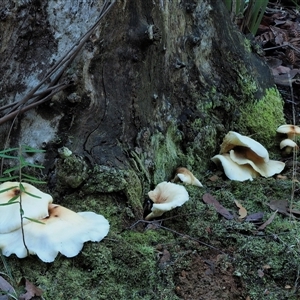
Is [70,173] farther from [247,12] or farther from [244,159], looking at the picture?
[247,12]

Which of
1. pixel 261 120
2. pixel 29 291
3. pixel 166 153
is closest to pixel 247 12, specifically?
pixel 261 120

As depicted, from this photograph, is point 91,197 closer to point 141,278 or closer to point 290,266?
point 141,278

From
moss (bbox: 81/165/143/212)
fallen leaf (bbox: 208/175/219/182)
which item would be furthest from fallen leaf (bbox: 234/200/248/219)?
moss (bbox: 81/165/143/212)

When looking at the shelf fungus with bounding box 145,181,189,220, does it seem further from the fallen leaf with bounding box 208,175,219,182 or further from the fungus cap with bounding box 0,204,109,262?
the fallen leaf with bounding box 208,175,219,182

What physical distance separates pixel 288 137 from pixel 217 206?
4.25 feet

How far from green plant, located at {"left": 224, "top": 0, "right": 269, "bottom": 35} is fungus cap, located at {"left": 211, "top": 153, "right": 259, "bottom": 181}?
161cm

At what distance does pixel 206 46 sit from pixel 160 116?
0.81 meters

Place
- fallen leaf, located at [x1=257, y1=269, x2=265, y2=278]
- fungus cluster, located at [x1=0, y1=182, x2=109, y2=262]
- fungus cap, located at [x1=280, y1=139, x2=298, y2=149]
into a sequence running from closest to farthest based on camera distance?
fungus cluster, located at [x1=0, y1=182, x2=109, y2=262]
fallen leaf, located at [x1=257, y1=269, x2=265, y2=278]
fungus cap, located at [x1=280, y1=139, x2=298, y2=149]

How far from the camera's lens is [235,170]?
3.13 m

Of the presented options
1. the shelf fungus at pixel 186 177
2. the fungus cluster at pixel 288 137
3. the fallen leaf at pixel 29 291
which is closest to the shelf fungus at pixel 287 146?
the fungus cluster at pixel 288 137

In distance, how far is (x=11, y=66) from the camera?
2668 mm

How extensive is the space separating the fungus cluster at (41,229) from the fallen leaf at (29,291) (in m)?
0.11

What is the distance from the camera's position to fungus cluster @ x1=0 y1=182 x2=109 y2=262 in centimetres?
202

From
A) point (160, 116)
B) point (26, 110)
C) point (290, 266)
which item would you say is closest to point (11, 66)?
point (26, 110)
